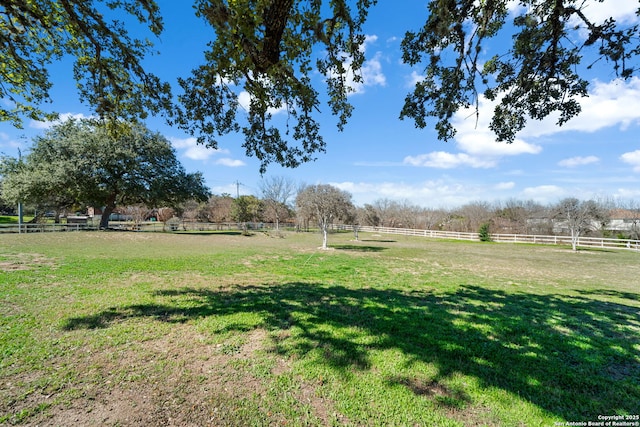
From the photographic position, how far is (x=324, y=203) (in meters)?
19.7

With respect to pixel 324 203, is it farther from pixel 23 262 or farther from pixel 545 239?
pixel 545 239

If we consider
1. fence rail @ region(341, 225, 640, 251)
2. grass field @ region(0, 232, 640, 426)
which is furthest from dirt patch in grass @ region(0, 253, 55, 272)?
fence rail @ region(341, 225, 640, 251)

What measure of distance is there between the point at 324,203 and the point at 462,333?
51.7 feet

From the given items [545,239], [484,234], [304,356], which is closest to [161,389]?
[304,356]

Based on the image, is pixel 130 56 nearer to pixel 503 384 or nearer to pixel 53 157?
pixel 503 384

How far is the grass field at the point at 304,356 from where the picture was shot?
8.13 ft

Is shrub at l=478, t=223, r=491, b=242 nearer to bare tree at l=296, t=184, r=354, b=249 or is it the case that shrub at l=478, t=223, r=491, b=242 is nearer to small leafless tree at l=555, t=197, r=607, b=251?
small leafless tree at l=555, t=197, r=607, b=251

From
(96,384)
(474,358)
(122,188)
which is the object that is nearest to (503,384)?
(474,358)

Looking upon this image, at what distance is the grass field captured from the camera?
97.5 inches

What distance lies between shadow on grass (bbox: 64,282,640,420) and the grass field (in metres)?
0.03

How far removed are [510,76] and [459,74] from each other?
1.09m

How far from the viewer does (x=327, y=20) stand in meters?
5.13

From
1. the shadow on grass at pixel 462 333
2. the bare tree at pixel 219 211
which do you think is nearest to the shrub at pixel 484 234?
the shadow on grass at pixel 462 333

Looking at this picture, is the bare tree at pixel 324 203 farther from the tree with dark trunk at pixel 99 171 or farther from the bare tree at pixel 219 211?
the bare tree at pixel 219 211
